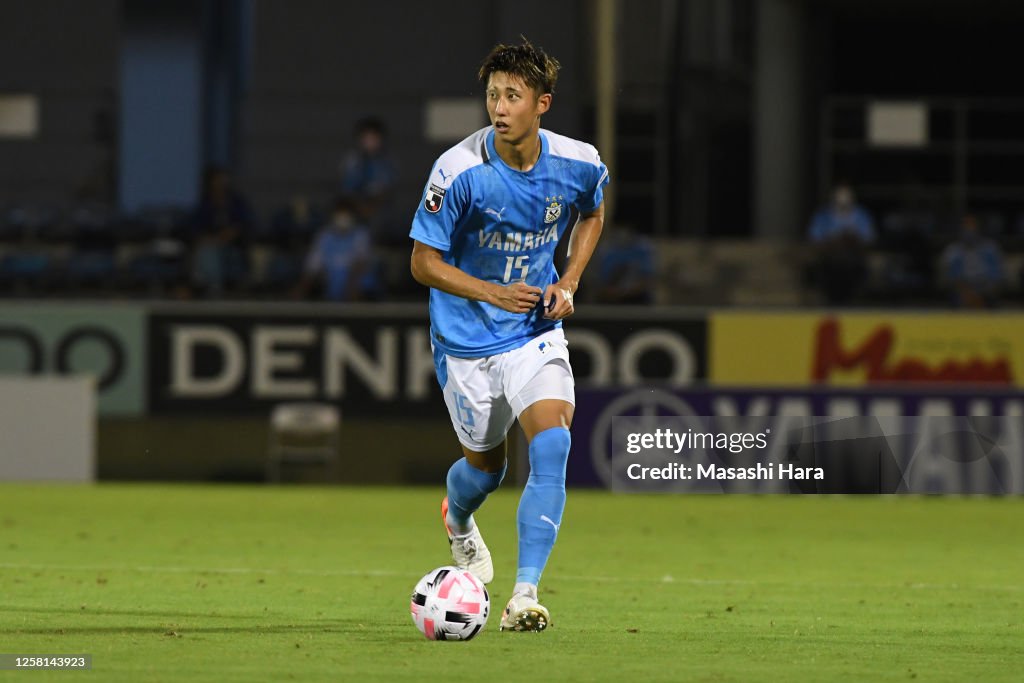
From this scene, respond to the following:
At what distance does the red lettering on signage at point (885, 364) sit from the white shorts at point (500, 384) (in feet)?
34.2

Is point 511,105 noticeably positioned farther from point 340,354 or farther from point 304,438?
point 304,438

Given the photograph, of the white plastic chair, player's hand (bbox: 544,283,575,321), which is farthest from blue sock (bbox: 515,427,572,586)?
the white plastic chair

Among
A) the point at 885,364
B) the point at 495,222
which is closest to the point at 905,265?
the point at 885,364

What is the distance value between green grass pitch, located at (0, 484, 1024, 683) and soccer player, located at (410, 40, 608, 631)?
671mm

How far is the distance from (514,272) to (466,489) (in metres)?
1.12

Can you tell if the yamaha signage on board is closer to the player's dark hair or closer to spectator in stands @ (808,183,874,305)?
spectator in stands @ (808,183,874,305)

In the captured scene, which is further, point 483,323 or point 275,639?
point 483,323

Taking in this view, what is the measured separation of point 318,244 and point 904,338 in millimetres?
6139

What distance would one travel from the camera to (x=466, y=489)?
25.0 ft

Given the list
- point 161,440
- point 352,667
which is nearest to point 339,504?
point 161,440

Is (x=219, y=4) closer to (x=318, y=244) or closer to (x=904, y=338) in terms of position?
(x=318, y=244)

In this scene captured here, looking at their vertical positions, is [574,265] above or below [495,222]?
below

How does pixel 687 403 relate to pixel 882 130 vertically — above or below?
below

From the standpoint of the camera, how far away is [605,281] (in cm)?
1820
